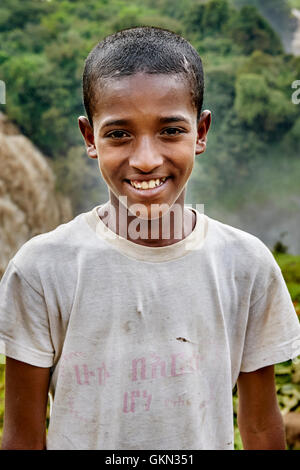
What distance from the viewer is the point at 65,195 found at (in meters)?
4.67

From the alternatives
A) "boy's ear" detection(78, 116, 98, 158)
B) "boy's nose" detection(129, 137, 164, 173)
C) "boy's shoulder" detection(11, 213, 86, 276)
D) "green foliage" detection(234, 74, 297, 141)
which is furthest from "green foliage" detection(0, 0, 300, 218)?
"boy's nose" detection(129, 137, 164, 173)

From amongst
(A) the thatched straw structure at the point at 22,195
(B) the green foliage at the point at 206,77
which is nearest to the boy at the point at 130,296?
(A) the thatched straw structure at the point at 22,195

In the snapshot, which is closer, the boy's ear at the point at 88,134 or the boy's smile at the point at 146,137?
the boy's smile at the point at 146,137

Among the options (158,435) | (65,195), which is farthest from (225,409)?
(65,195)

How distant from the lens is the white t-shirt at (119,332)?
4.62 ft

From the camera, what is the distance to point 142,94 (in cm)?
131

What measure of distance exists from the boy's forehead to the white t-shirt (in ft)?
1.15

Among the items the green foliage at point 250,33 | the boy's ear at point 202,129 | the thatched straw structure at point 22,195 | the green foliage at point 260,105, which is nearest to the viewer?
the boy's ear at point 202,129

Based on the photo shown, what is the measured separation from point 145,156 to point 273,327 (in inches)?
25.1

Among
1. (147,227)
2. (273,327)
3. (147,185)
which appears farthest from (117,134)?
(273,327)

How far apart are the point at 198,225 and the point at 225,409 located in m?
0.53

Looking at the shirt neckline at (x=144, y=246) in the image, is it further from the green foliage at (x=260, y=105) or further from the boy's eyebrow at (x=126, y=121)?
the green foliage at (x=260, y=105)

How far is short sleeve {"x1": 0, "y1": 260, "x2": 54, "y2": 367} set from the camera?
140 cm
